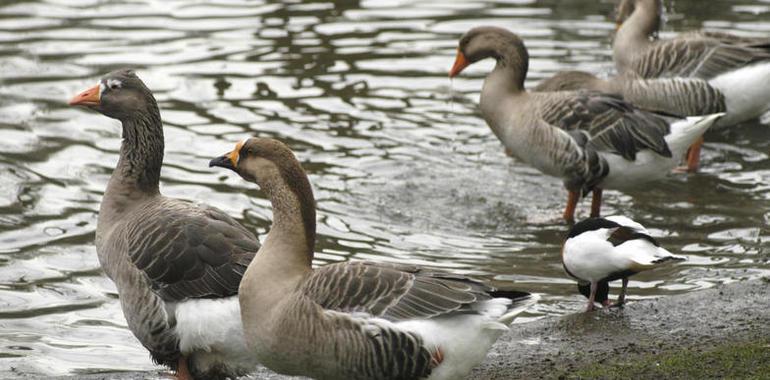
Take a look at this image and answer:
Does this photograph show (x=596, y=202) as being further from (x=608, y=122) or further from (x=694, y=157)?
(x=694, y=157)

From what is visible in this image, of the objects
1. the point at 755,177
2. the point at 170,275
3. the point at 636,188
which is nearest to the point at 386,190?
the point at 636,188

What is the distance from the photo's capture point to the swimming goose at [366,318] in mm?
6547

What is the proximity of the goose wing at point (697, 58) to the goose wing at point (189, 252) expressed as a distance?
7867mm

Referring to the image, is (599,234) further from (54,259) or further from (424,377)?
(54,259)

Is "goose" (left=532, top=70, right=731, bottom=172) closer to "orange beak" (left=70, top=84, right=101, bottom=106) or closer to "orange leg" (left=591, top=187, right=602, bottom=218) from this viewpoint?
"orange leg" (left=591, top=187, right=602, bottom=218)

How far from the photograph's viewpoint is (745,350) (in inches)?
290

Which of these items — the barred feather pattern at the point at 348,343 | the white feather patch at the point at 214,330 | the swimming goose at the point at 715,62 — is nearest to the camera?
the barred feather pattern at the point at 348,343

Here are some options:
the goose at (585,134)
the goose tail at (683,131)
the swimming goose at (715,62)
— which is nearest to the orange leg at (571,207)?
the goose at (585,134)

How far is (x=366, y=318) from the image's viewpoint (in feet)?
21.5

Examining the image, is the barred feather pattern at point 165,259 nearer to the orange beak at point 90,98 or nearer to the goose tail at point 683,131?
the orange beak at point 90,98

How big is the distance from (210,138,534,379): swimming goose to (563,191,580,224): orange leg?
522 centimetres

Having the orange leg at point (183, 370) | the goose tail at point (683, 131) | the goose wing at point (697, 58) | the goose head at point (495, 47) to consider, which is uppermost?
the goose head at point (495, 47)

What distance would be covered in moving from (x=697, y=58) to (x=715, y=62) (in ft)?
0.70

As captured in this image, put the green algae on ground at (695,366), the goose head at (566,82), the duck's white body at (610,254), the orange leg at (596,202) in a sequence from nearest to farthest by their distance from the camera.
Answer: the green algae on ground at (695,366) < the duck's white body at (610,254) < the orange leg at (596,202) < the goose head at (566,82)
